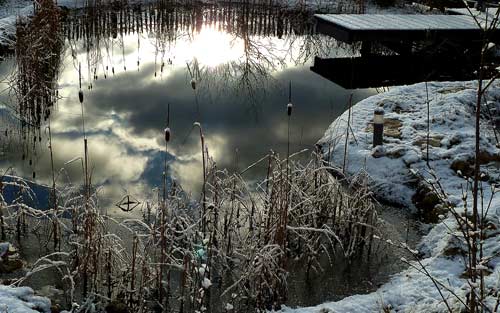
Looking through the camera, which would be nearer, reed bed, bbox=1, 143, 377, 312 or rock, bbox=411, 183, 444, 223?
reed bed, bbox=1, 143, 377, 312

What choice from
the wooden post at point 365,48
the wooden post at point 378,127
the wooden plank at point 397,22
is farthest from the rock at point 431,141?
the wooden post at point 365,48

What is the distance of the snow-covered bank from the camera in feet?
14.8

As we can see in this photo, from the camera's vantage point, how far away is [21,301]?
419 centimetres

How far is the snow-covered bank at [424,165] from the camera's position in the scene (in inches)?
177

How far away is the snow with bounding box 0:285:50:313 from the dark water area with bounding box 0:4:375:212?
1012mm

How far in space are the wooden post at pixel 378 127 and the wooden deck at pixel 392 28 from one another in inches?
189

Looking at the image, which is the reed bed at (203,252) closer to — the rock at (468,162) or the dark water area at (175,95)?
the dark water area at (175,95)

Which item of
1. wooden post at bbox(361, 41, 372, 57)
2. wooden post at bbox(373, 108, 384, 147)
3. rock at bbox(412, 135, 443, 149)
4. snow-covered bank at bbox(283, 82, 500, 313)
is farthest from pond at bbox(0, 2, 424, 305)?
rock at bbox(412, 135, 443, 149)

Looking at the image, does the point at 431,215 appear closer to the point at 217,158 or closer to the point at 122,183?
the point at 217,158

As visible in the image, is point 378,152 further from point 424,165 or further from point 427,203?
point 427,203

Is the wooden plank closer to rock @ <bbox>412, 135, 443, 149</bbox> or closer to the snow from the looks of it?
rock @ <bbox>412, 135, 443, 149</bbox>

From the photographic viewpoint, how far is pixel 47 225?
5.62 meters

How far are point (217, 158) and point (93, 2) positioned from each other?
940 cm

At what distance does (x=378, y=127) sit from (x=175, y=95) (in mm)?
3849
